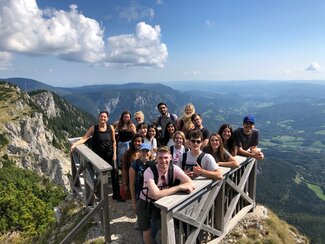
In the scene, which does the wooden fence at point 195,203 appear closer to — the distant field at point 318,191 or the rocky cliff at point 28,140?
the rocky cliff at point 28,140

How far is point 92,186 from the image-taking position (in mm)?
8156

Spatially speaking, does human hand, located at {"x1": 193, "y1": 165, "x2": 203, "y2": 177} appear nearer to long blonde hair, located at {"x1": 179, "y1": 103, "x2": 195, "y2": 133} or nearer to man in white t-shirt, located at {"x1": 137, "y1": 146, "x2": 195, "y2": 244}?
man in white t-shirt, located at {"x1": 137, "y1": 146, "x2": 195, "y2": 244}

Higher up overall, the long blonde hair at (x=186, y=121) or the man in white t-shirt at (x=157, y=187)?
the long blonde hair at (x=186, y=121)

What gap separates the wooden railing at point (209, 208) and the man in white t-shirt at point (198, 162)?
19 cm

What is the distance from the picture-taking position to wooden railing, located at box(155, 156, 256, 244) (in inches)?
202

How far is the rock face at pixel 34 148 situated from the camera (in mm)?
91875

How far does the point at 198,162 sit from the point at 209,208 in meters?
1.00

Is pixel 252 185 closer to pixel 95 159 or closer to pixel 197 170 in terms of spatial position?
pixel 197 170

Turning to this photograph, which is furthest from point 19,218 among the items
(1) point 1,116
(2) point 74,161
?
(1) point 1,116

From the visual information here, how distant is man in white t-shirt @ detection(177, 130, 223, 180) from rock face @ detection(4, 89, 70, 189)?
90.9 meters

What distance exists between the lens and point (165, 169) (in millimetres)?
5445

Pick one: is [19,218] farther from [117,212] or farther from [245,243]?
[245,243]

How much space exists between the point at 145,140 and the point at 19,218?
3012 centimetres

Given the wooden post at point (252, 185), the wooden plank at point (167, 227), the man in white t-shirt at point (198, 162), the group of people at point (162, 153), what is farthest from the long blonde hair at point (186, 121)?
the wooden plank at point (167, 227)
